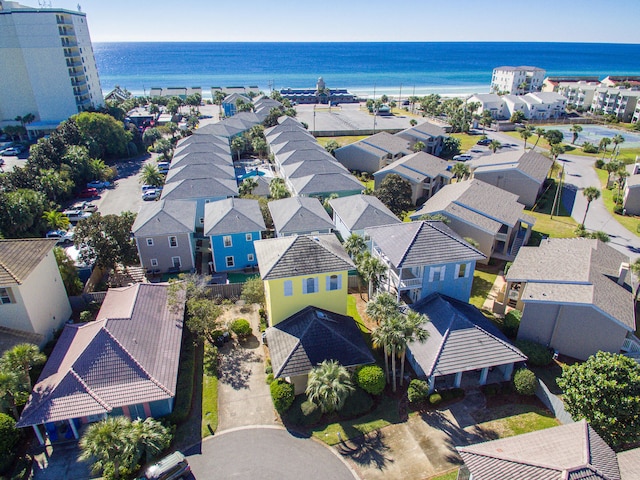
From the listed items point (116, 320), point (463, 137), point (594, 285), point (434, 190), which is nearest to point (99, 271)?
point (116, 320)

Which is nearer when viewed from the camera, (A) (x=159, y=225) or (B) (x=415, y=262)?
(B) (x=415, y=262)

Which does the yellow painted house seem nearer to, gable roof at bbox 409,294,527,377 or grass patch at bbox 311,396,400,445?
gable roof at bbox 409,294,527,377

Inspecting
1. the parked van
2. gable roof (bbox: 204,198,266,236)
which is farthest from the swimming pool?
the parked van

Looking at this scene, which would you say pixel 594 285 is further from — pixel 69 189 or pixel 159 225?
pixel 69 189

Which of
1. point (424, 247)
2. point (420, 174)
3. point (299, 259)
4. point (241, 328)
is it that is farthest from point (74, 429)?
point (420, 174)

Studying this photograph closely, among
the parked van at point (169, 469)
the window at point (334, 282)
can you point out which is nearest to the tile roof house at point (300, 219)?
the window at point (334, 282)

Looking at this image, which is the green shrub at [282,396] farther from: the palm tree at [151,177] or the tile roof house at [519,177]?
the tile roof house at [519,177]

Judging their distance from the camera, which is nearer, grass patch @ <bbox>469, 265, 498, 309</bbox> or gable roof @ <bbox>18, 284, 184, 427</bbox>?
gable roof @ <bbox>18, 284, 184, 427</bbox>
